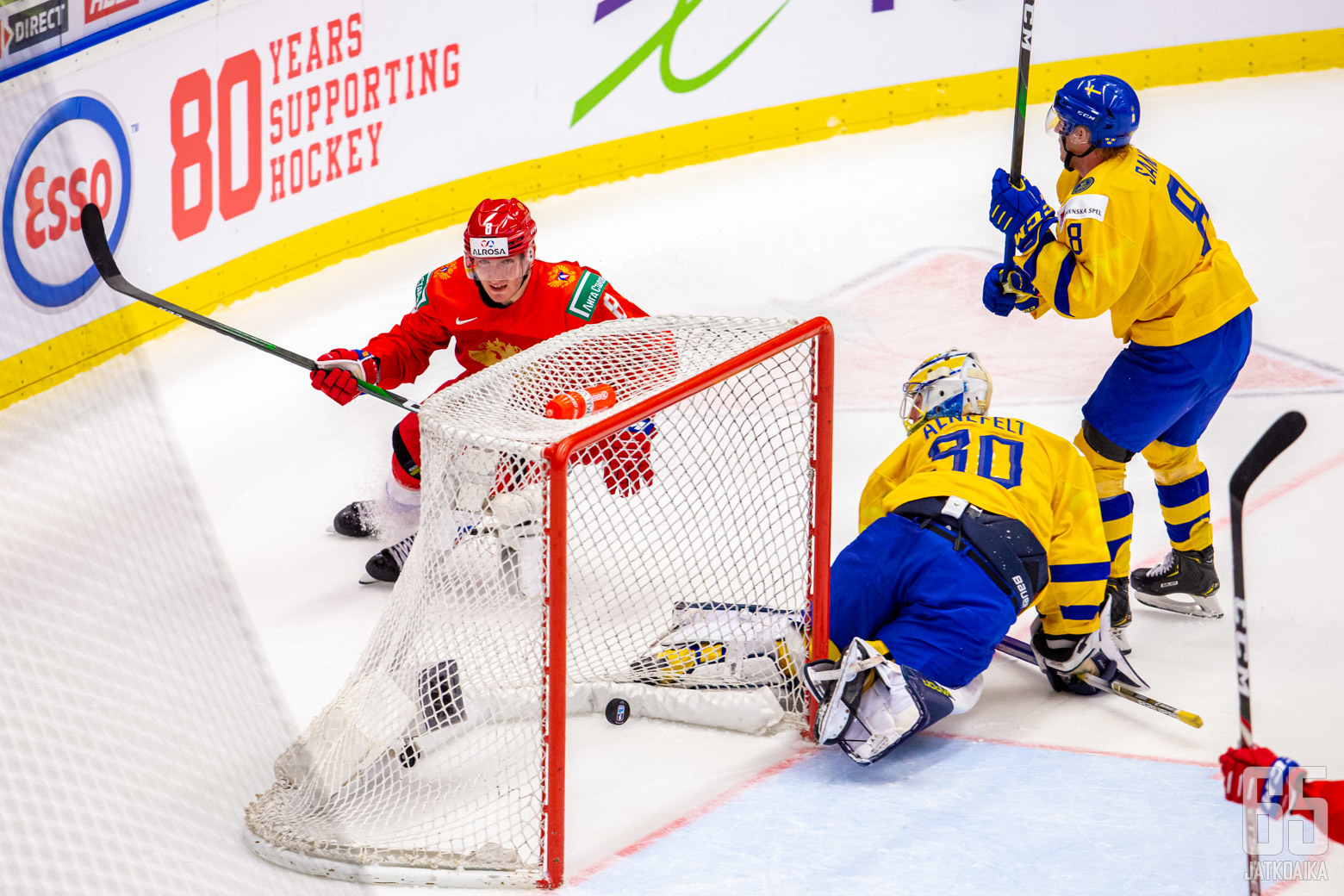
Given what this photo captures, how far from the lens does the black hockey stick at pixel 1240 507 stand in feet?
6.81

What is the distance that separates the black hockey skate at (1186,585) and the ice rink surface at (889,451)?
4 cm

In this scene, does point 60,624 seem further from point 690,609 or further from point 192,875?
point 690,609

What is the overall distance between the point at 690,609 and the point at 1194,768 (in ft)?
3.58

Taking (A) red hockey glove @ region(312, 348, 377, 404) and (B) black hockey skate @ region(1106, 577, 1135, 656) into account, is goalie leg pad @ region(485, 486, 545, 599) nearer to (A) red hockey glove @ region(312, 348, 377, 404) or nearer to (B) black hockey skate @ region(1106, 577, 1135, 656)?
(A) red hockey glove @ region(312, 348, 377, 404)

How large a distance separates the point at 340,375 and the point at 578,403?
48.2 inches

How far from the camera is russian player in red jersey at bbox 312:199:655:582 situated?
3674 millimetres

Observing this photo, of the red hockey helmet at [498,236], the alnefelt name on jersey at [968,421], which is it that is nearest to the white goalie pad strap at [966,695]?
the alnefelt name on jersey at [968,421]

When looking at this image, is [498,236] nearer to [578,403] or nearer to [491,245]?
[491,245]

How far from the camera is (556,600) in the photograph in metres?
2.43

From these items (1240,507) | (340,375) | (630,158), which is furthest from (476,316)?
(630,158)

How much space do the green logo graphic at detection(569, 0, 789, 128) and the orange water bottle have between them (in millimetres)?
3607

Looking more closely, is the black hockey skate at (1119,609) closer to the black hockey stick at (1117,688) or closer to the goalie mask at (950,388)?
the black hockey stick at (1117,688)

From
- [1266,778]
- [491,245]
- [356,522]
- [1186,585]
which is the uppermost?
[491,245]

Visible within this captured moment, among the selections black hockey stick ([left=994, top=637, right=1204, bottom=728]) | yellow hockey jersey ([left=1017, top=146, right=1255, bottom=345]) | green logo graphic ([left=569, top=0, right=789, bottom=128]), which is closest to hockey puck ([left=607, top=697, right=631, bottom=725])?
black hockey stick ([left=994, top=637, right=1204, bottom=728])
